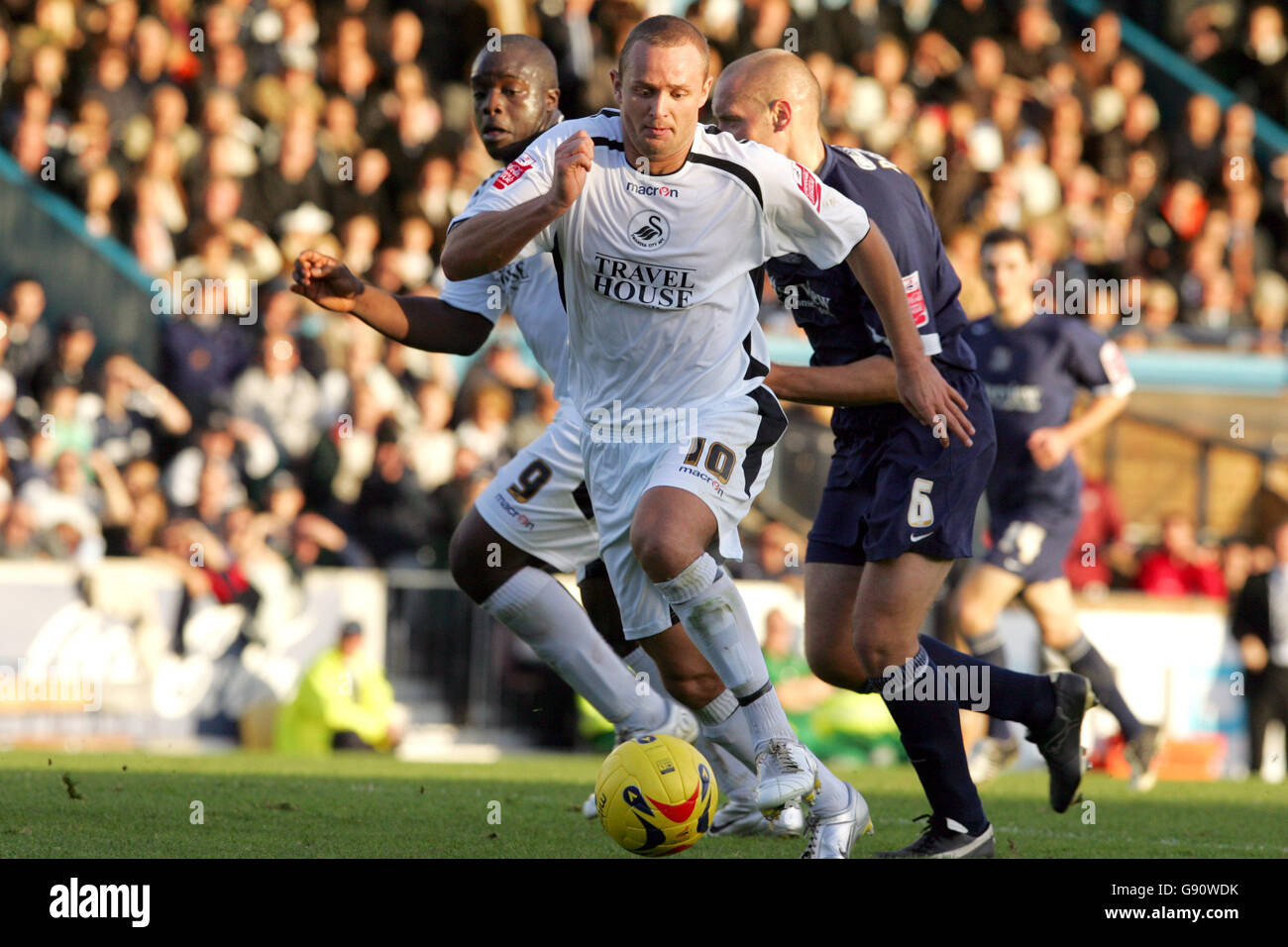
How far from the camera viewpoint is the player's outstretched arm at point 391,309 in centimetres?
576

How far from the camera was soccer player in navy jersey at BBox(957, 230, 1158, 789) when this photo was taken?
384 inches

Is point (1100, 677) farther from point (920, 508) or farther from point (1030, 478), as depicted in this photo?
point (920, 508)

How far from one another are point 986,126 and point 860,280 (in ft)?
41.3

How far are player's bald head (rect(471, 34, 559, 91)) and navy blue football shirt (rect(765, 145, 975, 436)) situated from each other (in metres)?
1.22

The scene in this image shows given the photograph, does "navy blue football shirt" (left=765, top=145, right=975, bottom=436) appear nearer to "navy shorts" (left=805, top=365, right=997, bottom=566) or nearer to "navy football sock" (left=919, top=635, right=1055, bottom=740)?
"navy shorts" (left=805, top=365, right=997, bottom=566)

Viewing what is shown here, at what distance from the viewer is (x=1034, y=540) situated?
9.87 metres

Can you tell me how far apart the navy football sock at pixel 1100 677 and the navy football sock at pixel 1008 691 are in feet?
10.8

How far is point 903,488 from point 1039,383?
4.01m

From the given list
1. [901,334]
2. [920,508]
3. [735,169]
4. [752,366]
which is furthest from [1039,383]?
[735,169]

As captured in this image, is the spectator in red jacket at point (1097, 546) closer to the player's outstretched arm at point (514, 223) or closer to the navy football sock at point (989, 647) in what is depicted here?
the navy football sock at point (989, 647)

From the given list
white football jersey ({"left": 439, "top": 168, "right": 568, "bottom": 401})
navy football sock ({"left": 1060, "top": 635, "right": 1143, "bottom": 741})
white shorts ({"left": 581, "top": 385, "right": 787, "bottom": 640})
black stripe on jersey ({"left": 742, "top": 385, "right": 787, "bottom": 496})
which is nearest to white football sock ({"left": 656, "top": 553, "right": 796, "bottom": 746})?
white shorts ({"left": 581, "top": 385, "right": 787, "bottom": 640})

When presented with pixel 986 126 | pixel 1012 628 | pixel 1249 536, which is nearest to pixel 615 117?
pixel 1012 628
